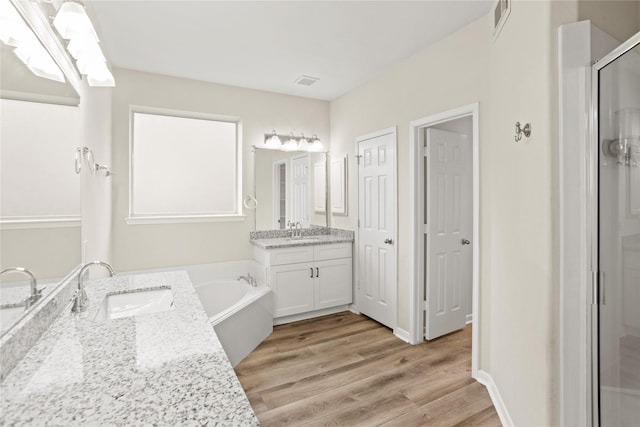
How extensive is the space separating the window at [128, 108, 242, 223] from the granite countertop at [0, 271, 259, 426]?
2.42 m

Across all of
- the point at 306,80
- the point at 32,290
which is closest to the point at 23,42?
the point at 32,290

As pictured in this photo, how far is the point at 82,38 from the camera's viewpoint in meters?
1.39

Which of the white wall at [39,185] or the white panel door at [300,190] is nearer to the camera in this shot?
the white wall at [39,185]

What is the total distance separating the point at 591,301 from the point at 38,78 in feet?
7.58

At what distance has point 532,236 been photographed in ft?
5.34

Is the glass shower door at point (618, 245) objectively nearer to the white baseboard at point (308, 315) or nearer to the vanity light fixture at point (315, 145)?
the white baseboard at point (308, 315)

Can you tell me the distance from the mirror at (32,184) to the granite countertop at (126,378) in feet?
0.54

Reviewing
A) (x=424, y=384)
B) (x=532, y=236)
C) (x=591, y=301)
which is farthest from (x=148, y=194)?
(x=591, y=301)

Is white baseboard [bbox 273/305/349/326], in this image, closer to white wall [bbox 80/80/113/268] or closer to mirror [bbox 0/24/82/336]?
white wall [bbox 80/80/113/268]

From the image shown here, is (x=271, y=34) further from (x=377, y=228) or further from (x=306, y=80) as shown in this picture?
(x=377, y=228)

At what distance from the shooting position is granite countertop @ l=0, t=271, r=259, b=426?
0.68 meters

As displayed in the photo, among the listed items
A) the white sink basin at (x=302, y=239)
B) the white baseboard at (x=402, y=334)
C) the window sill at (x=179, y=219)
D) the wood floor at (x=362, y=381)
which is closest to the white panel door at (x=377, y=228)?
the white baseboard at (x=402, y=334)

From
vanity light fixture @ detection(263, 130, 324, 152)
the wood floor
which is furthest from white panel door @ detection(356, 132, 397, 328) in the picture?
vanity light fixture @ detection(263, 130, 324, 152)

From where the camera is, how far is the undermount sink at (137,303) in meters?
1.60
